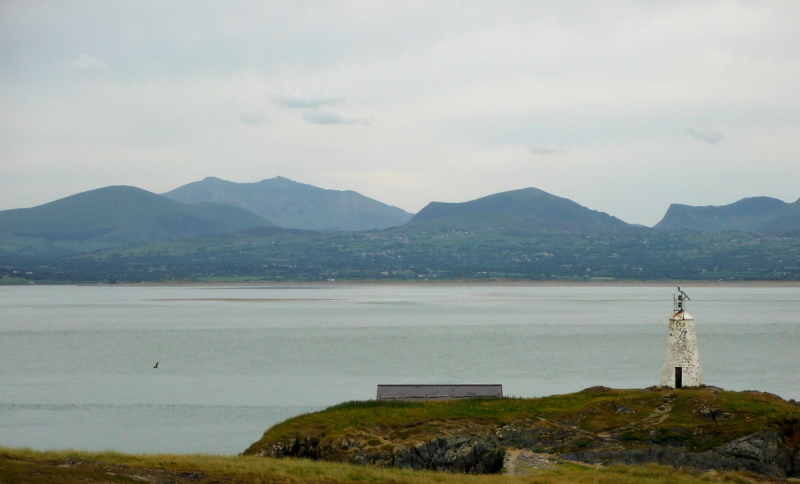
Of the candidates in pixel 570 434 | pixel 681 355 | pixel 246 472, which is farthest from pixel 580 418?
pixel 246 472

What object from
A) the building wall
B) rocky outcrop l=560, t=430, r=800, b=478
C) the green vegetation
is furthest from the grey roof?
the building wall

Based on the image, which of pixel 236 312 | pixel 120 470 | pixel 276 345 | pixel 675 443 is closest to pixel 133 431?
pixel 120 470

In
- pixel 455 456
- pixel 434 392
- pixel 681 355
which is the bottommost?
pixel 455 456

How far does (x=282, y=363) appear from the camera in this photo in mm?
75062

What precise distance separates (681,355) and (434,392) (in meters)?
10.8

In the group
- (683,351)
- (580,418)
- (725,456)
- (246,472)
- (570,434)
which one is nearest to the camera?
(246,472)

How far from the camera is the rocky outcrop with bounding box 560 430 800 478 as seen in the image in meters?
30.0

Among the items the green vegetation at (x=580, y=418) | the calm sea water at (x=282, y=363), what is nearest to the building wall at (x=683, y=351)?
the green vegetation at (x=580, y=418)

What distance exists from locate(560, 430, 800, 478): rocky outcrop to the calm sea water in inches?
730

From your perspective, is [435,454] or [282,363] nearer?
[435,454]

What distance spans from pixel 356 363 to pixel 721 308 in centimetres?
10962

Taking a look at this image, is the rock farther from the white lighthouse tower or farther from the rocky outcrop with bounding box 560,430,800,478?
the white lighthouse tower

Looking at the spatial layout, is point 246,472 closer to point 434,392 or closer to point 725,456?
point 434,392

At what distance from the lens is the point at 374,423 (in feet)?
107
